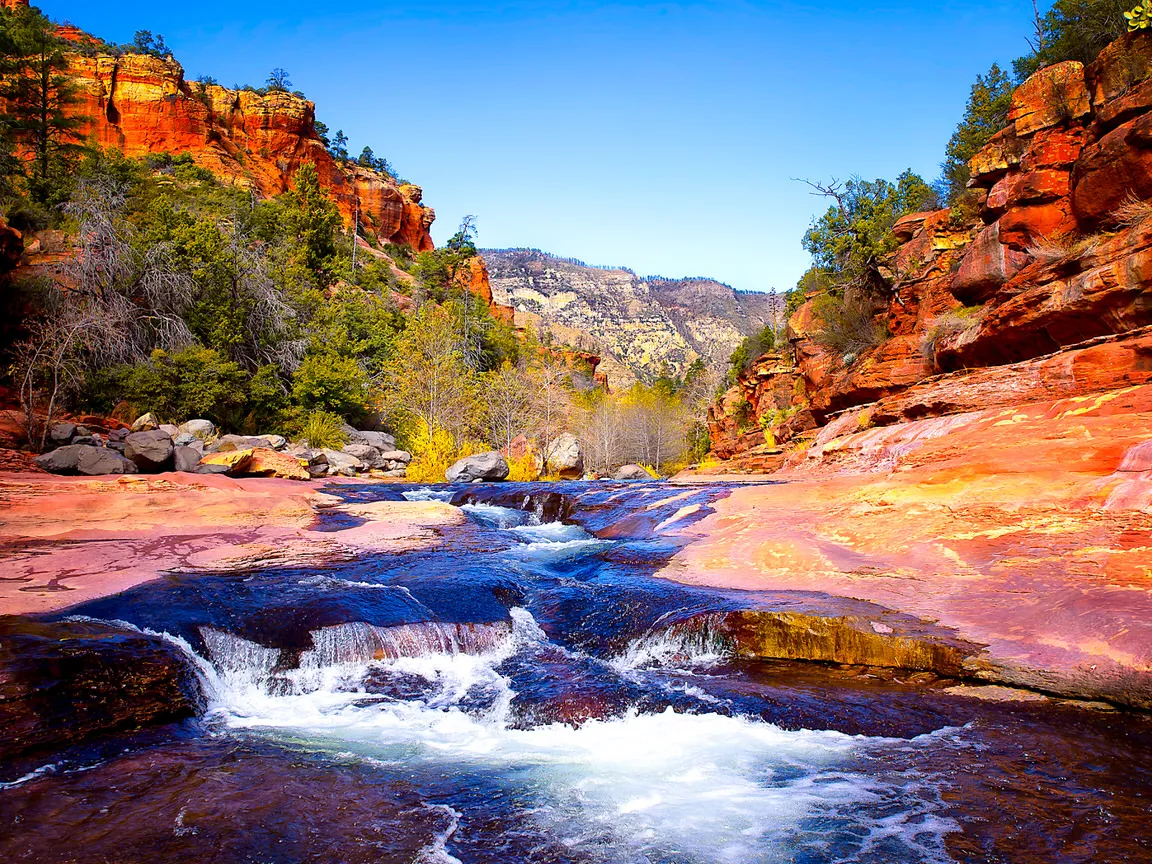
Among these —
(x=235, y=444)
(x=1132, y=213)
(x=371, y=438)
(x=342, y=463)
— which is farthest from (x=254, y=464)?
(x=1132, y=213)

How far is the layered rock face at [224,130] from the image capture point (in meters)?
53.4

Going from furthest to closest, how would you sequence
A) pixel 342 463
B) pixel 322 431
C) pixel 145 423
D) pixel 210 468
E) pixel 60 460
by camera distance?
pixel 322 431 < pixel 342 463 < pixel 145 423 < pixel 210 468 < pixel 60 460

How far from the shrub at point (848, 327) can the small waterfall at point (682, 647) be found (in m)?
17.5

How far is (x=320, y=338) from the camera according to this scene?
3158 centimetres

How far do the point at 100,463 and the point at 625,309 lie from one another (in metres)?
132

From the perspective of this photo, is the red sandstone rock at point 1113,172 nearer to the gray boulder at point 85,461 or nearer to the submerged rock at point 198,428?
the gray boulder at point 85,461

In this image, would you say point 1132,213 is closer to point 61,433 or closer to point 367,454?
point 367,454

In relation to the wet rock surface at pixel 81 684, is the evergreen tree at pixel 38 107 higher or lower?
higher

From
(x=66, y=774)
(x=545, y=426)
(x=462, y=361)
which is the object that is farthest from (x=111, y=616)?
(x=462, y=361)

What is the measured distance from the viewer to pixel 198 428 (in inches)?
845

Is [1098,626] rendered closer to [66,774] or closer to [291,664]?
[291,664]

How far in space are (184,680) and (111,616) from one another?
5.30ft

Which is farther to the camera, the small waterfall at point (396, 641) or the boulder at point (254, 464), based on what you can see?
the boulder at point (254, 464)

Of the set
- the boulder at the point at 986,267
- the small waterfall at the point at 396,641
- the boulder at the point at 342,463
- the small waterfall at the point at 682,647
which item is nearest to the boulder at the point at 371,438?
the boulder at the point at 342,463
